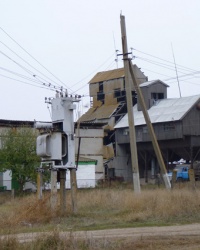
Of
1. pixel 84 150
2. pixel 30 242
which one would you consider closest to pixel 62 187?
pixel 30 242

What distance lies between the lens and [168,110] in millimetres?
72312

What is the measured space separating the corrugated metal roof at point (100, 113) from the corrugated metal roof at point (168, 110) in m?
2.90

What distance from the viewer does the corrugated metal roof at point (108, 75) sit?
263 feet

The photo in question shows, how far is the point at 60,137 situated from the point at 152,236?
25.6ft

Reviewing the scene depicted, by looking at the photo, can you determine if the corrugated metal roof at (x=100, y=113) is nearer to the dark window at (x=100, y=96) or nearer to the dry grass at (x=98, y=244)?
the dark window at (x=100, y=96)

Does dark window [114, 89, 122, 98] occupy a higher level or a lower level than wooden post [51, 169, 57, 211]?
higher

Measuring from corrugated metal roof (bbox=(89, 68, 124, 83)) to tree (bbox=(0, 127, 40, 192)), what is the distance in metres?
30.7

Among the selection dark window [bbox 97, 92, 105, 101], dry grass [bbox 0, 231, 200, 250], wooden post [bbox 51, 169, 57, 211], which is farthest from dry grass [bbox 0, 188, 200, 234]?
dark window [bbox 97, 92, 105, 101]

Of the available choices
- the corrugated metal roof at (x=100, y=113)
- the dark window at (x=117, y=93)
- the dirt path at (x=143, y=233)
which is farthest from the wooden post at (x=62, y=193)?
the dark window at (x=117, y=93)

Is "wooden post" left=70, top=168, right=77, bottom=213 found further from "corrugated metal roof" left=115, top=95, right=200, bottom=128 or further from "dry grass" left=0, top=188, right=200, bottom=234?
"corrugated metal roof" left=115, top=95, right=200, bottom=128

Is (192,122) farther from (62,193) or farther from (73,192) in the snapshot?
(62,193)

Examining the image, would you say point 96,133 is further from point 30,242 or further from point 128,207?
point 30,242

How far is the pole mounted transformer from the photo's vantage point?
22062 mm

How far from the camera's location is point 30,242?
42.0 feet
